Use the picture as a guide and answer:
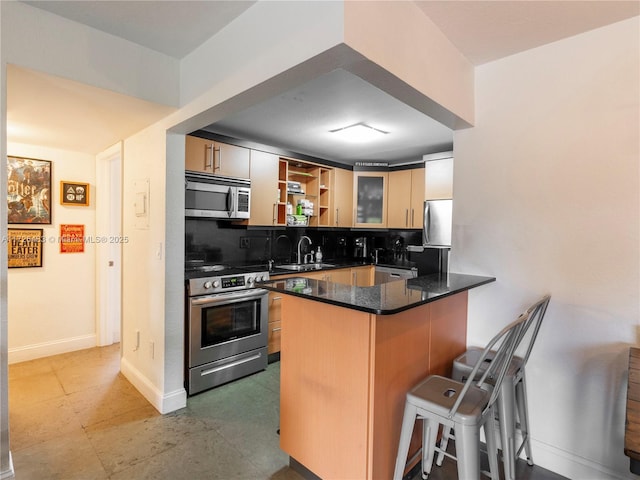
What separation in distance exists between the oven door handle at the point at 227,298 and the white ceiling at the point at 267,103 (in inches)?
55.4

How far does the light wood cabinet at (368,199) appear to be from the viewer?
15.1 ft

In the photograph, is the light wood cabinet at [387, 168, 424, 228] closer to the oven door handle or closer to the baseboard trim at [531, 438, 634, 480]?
the oven door handle

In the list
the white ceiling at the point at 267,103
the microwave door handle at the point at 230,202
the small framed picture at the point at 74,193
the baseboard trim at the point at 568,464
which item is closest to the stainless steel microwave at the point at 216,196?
the microwave door handle at the point at 230,202

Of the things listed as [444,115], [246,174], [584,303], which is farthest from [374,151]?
[584,303]

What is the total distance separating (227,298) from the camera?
2875 millimetres

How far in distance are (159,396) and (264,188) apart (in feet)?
6.91

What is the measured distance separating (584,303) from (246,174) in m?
2.85

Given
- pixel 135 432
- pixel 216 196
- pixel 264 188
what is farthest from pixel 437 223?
pixel 135 432

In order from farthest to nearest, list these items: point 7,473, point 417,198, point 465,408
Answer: point 417,198, point 7,473, point 465,408

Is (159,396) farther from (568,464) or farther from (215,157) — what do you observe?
(568,464)

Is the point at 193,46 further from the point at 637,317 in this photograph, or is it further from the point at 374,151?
the point at 637,317

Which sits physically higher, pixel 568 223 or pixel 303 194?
pixel 303 194

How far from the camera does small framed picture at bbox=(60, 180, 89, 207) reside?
347 cm

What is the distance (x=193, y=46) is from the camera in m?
2.04
